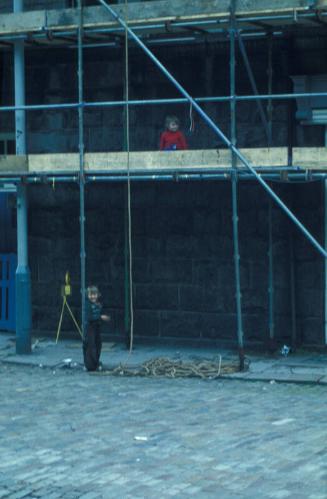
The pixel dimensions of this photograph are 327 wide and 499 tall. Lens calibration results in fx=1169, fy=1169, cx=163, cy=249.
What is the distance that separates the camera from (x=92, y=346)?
16.3 m

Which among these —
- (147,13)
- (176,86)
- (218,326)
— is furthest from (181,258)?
(147,13)

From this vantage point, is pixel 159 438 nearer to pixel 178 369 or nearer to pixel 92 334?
pixel 178 369

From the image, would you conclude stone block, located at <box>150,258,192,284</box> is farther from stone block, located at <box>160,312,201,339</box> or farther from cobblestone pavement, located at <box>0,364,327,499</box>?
cobblestone pavement, located at <box>0,364,327,499</box>

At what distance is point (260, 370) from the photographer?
16.1m

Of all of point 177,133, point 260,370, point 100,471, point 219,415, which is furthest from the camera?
point 177,133

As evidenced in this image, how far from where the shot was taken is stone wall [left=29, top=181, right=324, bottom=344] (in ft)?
57.3

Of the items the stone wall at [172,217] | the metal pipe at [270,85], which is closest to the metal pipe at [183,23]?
the metal pipe at [270,85]

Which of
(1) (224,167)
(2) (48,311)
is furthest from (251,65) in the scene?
(2) (48,311)

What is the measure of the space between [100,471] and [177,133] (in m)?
7.93

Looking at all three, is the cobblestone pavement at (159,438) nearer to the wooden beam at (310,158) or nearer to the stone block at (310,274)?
the stone block at (310,274)

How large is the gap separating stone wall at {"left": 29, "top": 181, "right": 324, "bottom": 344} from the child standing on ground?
218cm

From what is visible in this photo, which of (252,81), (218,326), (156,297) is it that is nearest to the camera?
(252,81)

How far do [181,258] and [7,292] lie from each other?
3.41 metres

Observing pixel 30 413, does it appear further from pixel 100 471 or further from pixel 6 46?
pixel 6 46
